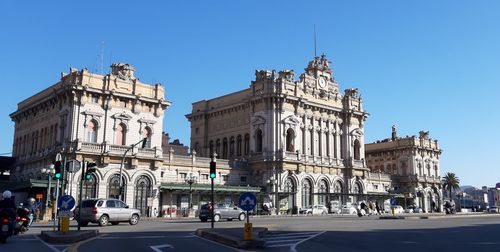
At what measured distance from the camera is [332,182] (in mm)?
69188

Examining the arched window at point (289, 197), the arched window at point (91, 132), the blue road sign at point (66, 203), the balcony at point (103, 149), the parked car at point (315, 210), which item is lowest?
the parked car at point (315, 210)

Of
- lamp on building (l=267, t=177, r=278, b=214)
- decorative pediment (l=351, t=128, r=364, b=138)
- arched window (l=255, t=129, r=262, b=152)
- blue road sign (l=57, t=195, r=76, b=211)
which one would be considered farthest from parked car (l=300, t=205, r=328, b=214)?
blue road sign (l=57, t=195, r=76, b=211)

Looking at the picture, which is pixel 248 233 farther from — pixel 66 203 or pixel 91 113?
pixel 91 113

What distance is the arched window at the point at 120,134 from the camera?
53.0 m

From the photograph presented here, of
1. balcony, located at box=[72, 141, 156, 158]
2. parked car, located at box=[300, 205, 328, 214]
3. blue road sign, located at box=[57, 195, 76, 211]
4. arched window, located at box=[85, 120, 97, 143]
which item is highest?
arched window, located at box=[85, 120, 97, 143]

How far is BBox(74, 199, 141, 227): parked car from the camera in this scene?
30091 millimetres

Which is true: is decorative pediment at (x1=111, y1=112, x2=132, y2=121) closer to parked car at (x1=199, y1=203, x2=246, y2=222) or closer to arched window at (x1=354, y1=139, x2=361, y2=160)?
parked car at (x1=199, y1=203, x2=246, y2=222)

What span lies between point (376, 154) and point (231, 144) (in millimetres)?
39981

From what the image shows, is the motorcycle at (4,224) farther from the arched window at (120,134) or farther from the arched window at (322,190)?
the arched window at (322,190)

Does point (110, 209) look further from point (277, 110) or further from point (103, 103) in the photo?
point (277, 110)

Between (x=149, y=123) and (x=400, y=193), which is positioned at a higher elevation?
(x=149, y=123)

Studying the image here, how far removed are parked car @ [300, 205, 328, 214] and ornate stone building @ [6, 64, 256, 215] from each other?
919 centimetres

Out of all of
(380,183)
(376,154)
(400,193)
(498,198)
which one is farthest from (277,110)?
(498,198)

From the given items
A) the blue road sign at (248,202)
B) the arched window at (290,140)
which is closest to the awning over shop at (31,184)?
the arched window at (290,140)
